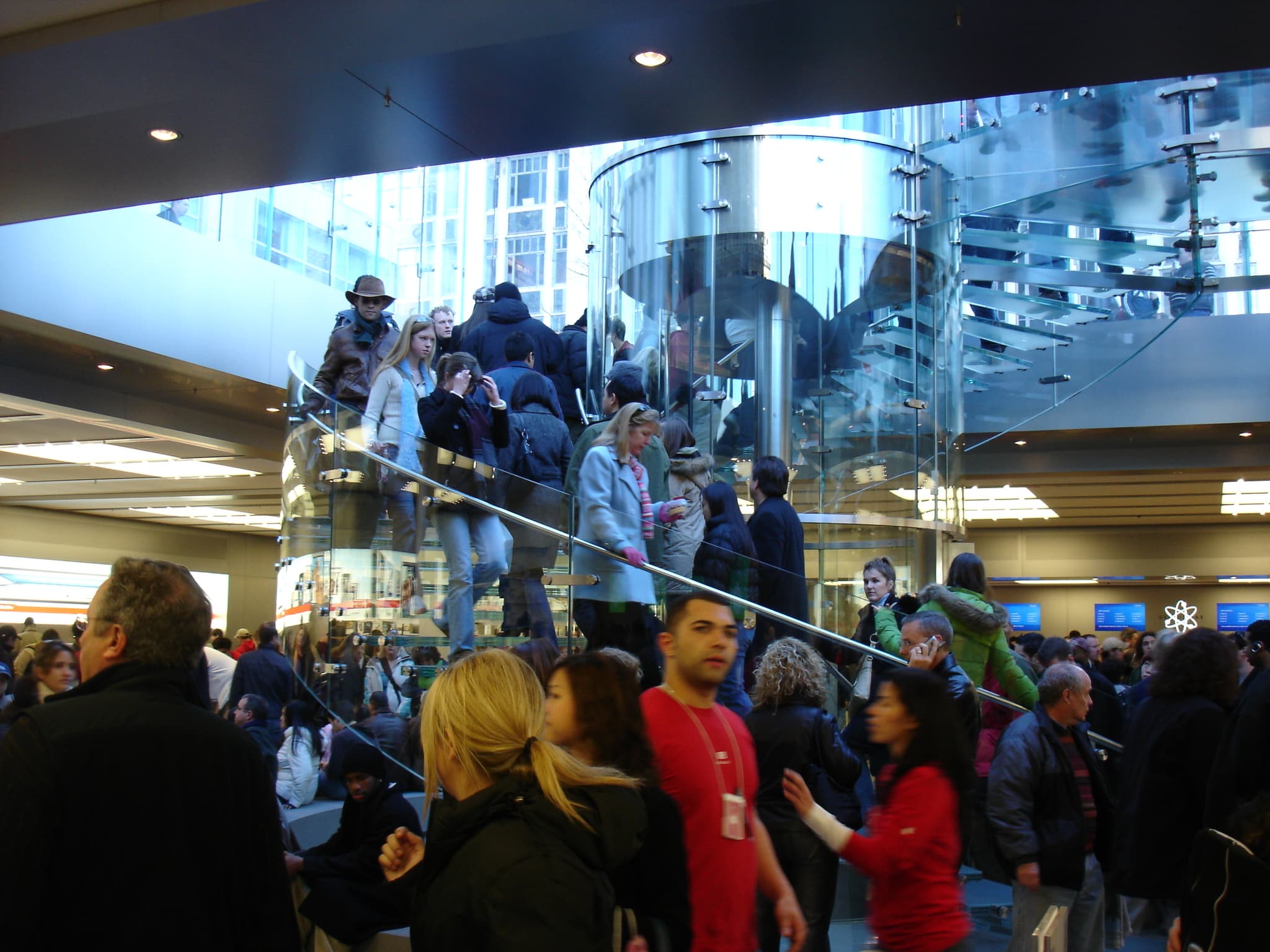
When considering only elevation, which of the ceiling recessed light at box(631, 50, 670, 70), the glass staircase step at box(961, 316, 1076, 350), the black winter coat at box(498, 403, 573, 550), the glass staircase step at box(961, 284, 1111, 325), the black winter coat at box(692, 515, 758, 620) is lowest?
the black winter coat at box(692, 515, 758, 620)

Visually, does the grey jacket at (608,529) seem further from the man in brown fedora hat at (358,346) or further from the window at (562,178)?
the window at (562,178)

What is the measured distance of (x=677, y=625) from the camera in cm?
323

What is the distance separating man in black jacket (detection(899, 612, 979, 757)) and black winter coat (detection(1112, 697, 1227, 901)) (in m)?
0.72

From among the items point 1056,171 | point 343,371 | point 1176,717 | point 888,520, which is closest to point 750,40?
point 1176,717

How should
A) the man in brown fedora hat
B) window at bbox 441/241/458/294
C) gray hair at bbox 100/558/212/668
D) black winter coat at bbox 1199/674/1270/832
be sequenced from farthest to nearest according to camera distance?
window at bbox 441/241/458/294
the man in brown fedora hat
black winter coat at bbox 1199/674/1270/832
gray hair at bbox 100/558/212/668

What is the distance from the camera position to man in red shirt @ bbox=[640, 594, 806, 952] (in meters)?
2.97

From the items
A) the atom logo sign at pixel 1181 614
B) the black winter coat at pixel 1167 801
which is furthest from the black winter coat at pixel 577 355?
the atom logo sign at pixel 1181 614

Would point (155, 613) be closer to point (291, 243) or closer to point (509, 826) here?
point (509, 826)

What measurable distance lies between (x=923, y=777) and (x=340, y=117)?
424 centimetres

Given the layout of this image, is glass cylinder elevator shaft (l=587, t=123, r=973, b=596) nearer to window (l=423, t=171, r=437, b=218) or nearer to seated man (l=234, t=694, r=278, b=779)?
seated man (l=234, t=694, r=278, b=779)

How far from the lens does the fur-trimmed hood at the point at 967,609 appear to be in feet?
19.1

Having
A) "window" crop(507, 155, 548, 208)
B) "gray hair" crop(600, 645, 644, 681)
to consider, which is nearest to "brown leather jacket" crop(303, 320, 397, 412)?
"gray hair" crop(600, 645, 644, 681)

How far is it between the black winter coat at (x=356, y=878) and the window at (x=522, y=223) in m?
12.7

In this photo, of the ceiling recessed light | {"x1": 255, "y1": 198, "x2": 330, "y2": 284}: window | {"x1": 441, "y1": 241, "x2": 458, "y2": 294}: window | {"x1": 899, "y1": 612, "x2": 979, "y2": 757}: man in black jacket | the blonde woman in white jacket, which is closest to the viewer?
{"x1": 899, "y1": 612, "x2": 979, "y2": 757}: man in black jacket
